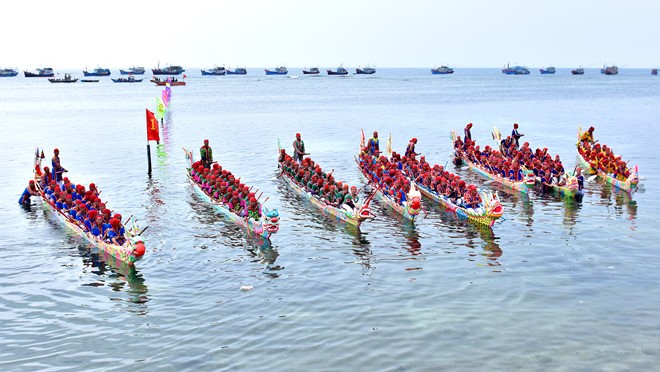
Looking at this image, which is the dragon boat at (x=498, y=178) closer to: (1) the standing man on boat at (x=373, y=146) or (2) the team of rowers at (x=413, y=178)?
(2) the team of rowers at (x=413, y=178)

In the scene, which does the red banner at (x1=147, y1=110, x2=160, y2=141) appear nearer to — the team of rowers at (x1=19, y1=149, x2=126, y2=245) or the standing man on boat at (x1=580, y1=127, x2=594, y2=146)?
→ the team of rowers at (x1=19, y1=149, x2=126, y2=245)

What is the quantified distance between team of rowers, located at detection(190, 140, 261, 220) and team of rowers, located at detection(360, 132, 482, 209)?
692cm

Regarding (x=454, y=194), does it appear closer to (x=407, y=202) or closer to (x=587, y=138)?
(x=407, y=202)

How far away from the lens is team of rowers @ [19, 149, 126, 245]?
24078mm

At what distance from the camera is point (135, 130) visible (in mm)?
72312

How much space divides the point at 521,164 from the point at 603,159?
4.88m

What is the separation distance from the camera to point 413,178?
3531 centimetres

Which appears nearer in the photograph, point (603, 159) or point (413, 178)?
point (413, 178)

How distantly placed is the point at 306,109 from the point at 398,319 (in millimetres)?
86325

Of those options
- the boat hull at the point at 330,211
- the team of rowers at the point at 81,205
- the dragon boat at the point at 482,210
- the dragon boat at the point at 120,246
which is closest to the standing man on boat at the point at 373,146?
the boat hull at the point at 330,211

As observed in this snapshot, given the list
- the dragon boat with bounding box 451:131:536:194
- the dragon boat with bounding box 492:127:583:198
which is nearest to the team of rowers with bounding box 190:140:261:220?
the dragon boat with bounding box 451:131:536:194

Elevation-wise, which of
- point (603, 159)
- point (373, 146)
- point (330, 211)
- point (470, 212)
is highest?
point (373, 146)

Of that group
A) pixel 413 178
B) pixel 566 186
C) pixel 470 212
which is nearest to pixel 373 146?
pixel 413 178

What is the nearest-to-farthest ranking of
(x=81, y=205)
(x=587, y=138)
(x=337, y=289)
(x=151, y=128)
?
(x=337, y=289) < (x=81, y=205) < (x=151, y=128) < (x=587, y=138)
